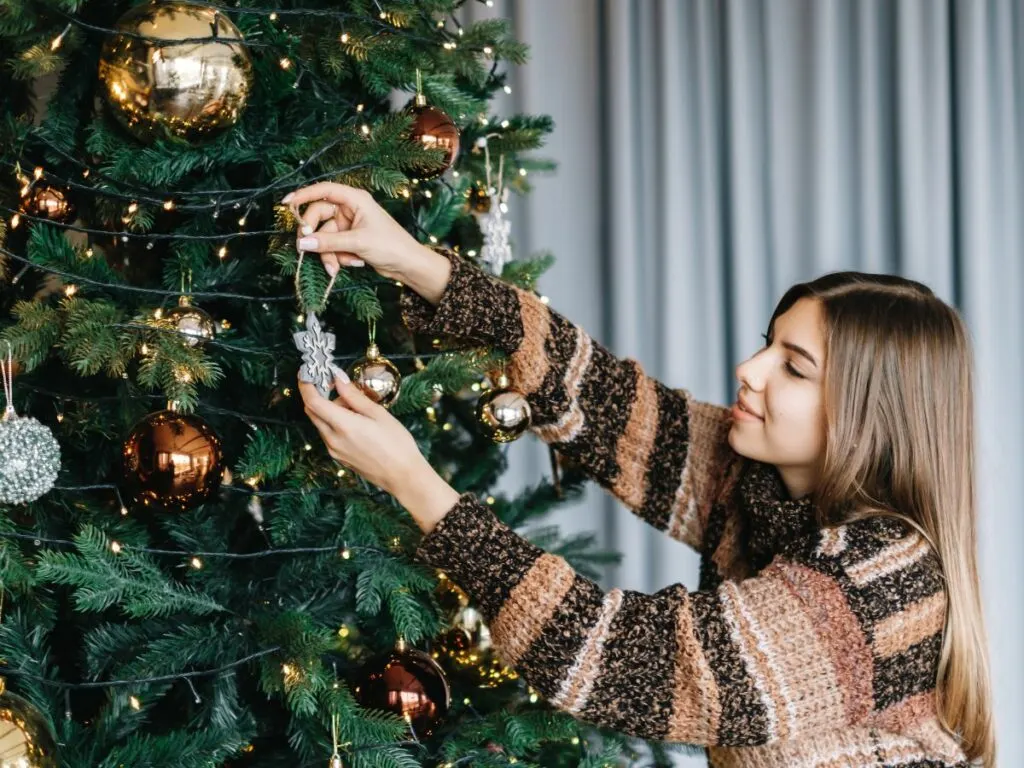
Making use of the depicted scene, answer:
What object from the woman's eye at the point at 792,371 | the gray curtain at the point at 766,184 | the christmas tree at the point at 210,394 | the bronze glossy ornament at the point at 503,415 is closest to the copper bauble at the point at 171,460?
the christmas tree at the point at 210,394

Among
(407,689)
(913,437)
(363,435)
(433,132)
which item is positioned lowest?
(407,689)

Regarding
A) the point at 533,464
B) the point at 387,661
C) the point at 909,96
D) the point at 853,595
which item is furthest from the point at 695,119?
the point at 387,661

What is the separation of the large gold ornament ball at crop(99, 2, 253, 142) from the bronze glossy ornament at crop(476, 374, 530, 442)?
389mm

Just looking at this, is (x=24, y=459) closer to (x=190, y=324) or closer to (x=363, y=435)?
(x=190, y=324)

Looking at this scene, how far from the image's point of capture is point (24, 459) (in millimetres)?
821

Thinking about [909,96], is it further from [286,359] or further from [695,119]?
[286,359]

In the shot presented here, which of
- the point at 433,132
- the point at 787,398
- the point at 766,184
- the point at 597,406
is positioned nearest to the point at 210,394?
the point at 433,132

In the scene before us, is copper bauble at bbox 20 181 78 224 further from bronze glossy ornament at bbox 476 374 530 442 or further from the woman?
bronze glossy ornament at bbox 476 374 530 442

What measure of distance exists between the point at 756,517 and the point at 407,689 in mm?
497

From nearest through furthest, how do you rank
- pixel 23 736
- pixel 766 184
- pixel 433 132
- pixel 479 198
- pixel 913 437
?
pixel 23 736, pixel 433 132, pixel 913 437, pixel 479 198, pixel 766 184

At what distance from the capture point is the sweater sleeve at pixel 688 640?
97cm

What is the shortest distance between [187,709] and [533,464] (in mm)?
1264

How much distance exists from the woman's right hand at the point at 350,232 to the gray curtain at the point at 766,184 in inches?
45.5

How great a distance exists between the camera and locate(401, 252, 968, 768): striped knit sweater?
974 millimetres
